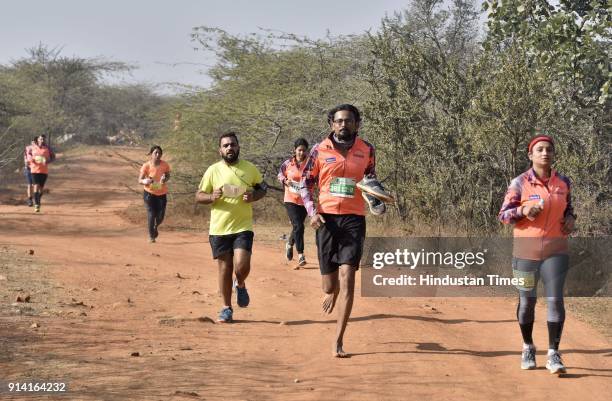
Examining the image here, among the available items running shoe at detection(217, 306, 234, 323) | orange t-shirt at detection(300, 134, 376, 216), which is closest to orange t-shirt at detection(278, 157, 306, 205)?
running shoe at detection(217, 306, 234, 323)

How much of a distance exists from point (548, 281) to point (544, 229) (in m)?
0.45

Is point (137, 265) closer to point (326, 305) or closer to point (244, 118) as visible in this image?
point (326, 305)

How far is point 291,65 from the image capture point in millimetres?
22875

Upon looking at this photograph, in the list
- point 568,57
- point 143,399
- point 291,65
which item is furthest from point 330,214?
point 291,65

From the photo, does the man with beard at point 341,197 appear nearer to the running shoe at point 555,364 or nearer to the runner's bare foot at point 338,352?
the runner's bare foot at point 338,352

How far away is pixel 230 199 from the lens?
976cm

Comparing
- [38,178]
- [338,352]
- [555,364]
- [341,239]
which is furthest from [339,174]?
[38,178]

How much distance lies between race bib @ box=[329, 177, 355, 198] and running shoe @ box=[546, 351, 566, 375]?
2179 millimetres

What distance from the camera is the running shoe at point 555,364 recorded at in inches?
307

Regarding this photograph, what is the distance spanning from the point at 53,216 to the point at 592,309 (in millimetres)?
14309

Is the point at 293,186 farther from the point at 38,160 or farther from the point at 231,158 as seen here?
the point at 38,160

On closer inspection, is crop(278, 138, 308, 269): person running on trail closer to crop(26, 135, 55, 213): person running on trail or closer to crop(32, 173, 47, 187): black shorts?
crop(26, 135, 55, 213): person running on trail

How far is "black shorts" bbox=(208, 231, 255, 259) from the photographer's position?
9734 millimetres

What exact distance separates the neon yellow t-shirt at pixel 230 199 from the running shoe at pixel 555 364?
3386mm
